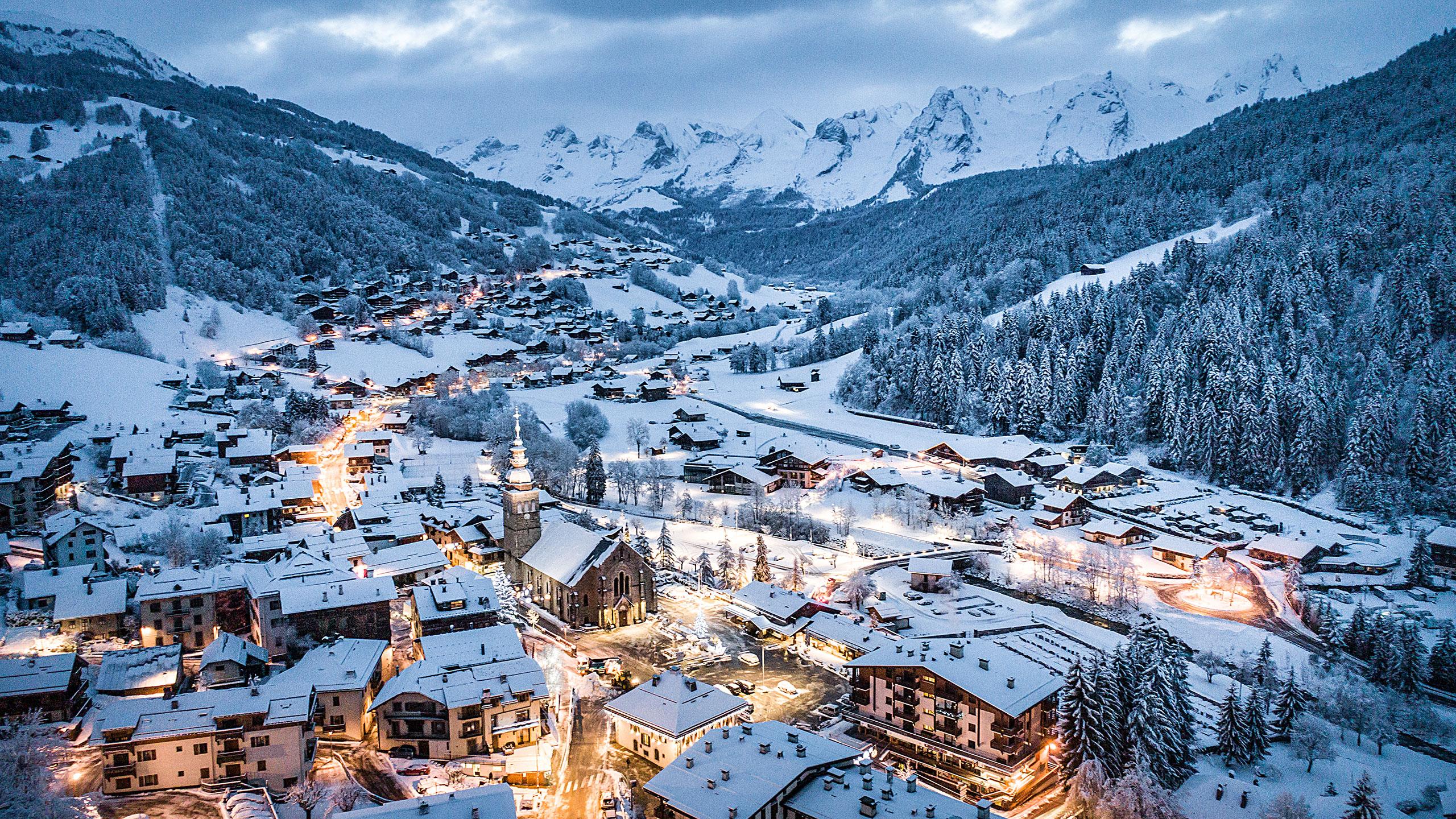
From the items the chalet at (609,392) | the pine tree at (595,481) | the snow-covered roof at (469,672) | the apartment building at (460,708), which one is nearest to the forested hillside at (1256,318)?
the chalet at (609,392)

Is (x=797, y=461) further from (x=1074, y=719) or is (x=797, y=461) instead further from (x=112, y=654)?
(x=112, y=654)

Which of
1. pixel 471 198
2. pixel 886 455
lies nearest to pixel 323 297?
pixel 471 198

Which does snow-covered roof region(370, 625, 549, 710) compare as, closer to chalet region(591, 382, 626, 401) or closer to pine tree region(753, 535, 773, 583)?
pine tree region(753, 535, 773, 583)

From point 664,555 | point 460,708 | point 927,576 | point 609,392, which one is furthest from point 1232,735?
point 609,392

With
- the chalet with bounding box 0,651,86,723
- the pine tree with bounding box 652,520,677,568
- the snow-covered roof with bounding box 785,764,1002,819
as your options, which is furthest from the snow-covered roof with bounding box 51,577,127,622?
the snow-covered roof with bounding box 785,764,1002,819

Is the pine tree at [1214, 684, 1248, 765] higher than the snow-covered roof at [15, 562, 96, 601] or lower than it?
lower

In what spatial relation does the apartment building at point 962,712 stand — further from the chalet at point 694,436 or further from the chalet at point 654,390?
the chalet at point 654,390

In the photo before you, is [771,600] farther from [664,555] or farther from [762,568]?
[664,555]
